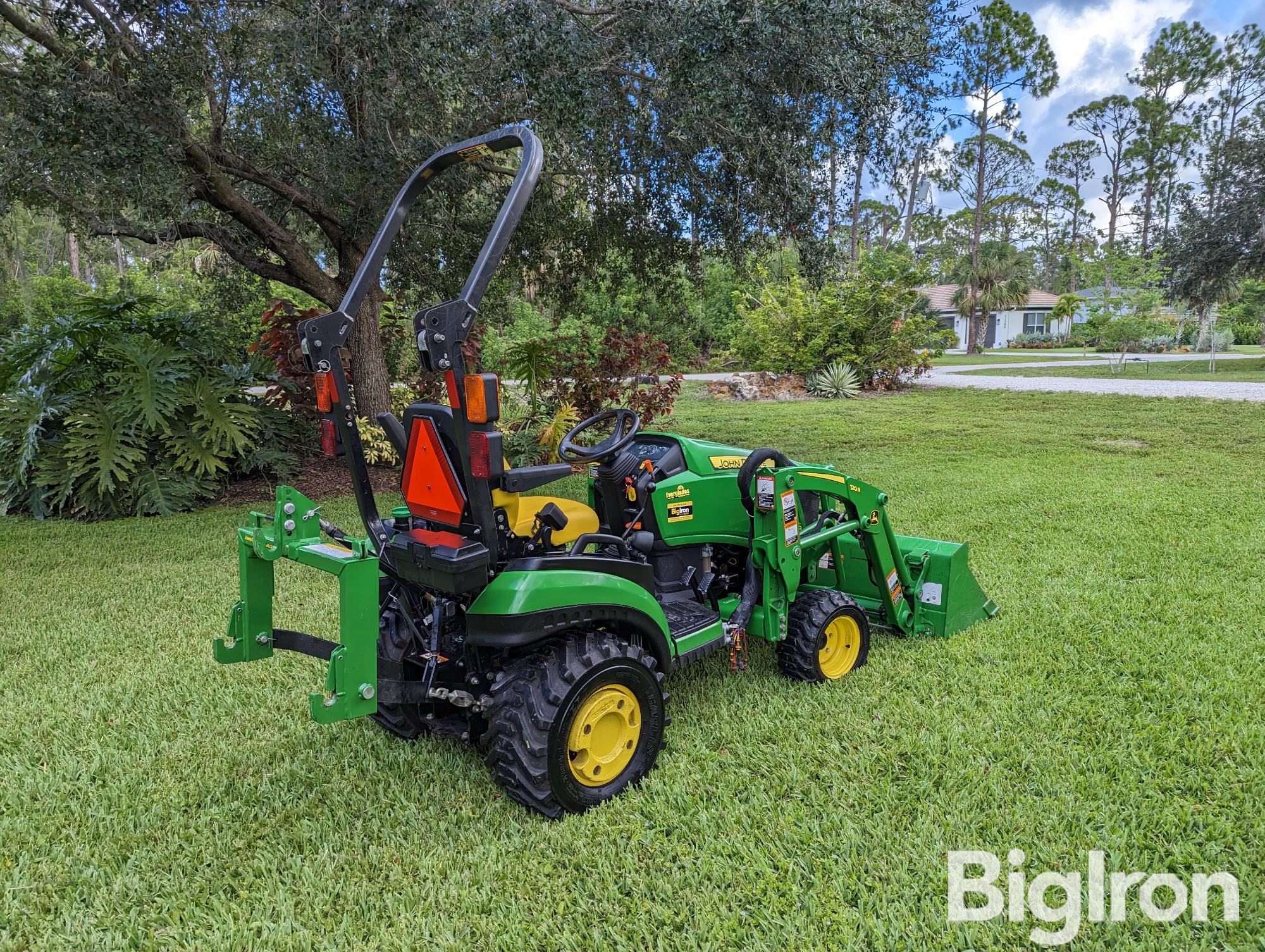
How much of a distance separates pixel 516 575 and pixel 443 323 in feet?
2.94

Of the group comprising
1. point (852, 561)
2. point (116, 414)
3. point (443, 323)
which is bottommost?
point (852, 561)

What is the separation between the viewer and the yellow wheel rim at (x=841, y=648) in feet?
11.9

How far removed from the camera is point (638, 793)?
8.87 ft

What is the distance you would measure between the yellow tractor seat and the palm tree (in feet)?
136

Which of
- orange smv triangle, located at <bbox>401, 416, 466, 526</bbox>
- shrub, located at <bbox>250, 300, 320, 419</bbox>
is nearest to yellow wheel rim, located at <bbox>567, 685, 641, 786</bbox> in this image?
orange smv triangle, located at <bbox>401, 416, 466, 526</bbox>

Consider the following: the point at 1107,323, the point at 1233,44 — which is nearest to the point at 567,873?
the point at 1107,323

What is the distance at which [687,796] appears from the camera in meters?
2.69

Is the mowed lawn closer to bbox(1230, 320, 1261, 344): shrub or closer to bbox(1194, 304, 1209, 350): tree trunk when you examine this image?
bbox(1194, 304, 1209, 350): tree trunk

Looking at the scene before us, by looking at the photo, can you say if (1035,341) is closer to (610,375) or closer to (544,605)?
(610,375)

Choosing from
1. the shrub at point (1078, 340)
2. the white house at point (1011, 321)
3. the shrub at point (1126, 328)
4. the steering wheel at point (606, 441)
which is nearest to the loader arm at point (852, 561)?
the steering wheel at point (606, 441)

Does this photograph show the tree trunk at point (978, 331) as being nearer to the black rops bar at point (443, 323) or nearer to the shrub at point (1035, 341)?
the shrub at point (1035, 341)

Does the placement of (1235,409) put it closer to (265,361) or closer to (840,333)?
(840,333)

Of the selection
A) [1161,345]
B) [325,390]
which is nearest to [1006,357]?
[1161,345]

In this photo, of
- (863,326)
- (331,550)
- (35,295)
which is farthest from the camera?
(35,295)
